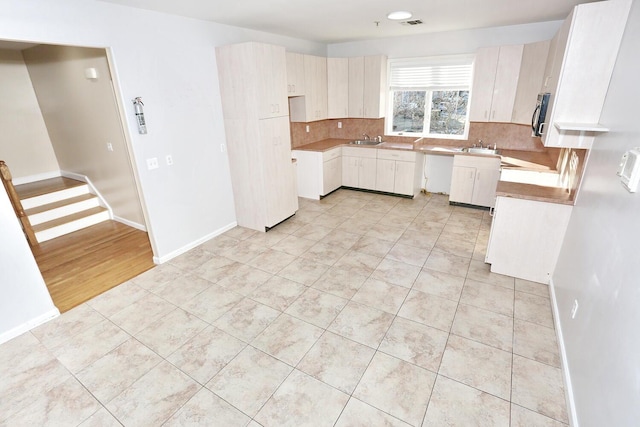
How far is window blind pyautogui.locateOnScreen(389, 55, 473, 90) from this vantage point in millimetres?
4914

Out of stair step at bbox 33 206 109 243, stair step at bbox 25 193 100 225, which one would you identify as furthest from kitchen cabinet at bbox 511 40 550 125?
stair step at bbox 25 193 100 225

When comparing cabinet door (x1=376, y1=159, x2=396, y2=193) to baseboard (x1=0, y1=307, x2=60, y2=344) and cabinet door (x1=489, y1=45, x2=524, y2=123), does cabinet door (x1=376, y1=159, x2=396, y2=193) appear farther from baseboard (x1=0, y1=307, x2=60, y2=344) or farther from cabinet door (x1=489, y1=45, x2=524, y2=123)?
baseboard (x1=0, y1=307, x2=60, y2=344)

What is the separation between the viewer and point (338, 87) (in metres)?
5.57

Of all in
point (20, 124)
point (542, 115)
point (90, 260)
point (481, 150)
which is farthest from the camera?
point (20, 124)

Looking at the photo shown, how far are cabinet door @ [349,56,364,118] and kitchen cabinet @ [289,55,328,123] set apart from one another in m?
0.47

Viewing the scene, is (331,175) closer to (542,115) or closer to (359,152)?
(359,152)

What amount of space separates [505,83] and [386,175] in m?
2.14

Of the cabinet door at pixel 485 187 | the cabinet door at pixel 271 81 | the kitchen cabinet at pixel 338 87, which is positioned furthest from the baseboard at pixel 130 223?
the cabinet door at pixel 485 187

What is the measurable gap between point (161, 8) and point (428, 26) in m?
3.39

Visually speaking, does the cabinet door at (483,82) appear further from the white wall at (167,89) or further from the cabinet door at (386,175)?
the white wall at (167,89)

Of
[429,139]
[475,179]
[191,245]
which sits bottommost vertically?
[191,245]

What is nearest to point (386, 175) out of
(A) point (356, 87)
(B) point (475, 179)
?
(B) point (475, 179)

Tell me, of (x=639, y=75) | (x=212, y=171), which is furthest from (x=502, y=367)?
(x=212, y=171)

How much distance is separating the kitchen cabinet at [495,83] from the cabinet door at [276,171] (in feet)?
9.25
